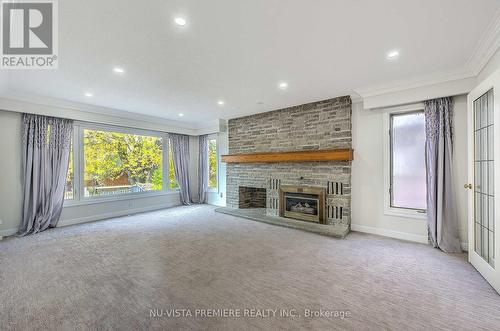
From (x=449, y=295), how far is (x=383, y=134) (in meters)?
2.58

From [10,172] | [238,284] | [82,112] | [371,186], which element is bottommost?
[238,284]

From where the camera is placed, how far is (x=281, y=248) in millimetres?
3293

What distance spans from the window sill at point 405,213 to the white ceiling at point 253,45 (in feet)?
7.00

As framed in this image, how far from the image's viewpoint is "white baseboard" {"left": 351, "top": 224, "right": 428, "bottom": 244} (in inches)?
139

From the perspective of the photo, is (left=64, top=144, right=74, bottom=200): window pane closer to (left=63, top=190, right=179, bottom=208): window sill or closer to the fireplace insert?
(left=63, top=190, right=179, bottom=208): window sill

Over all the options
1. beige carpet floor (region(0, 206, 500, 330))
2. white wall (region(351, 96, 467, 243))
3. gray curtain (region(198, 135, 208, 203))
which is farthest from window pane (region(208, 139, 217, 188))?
white wall (region(351, 96, 467, 243))

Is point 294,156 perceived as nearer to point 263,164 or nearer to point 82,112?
point 263,164

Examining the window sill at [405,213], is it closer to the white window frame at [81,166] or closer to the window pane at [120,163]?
the window pane at [120,163]

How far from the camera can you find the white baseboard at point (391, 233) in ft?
11.6

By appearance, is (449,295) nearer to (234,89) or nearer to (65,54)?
(234,89)

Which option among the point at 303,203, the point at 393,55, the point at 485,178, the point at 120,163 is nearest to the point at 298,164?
the point at 303,203

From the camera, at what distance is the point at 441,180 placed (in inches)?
128

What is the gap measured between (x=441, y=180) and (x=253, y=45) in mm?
3326

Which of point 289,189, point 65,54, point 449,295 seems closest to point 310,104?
point 289,189
